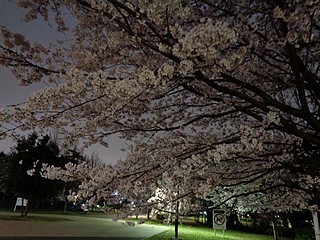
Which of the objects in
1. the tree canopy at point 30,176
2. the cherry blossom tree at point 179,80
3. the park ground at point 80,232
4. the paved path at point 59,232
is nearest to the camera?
the cherry blossom tree at point 179,80

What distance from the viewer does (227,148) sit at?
2574mm

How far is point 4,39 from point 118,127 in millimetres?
1703

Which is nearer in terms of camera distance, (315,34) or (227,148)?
(227,148)

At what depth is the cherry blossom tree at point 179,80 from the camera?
1.92 metres

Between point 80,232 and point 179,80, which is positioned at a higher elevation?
point 179,80

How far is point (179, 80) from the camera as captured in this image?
7.00 feet

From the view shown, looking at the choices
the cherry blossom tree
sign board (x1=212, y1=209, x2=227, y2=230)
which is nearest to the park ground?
sign board (x1=212, y1=209, x2=227, y2=230)

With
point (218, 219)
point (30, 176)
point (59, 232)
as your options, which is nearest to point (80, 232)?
point (59, 232)

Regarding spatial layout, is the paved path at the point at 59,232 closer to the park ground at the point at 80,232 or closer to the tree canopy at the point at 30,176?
the park ground at the point at 80,232

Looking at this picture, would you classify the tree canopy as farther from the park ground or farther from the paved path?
the paved path

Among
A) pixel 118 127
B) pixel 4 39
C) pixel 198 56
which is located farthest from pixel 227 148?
pixel 4 39

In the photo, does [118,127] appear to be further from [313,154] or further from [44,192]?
[44,192]

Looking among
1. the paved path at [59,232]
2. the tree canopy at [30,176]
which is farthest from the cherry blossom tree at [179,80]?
the tree canopy at [30,176]

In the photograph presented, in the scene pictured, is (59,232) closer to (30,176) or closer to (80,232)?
(80,232)
